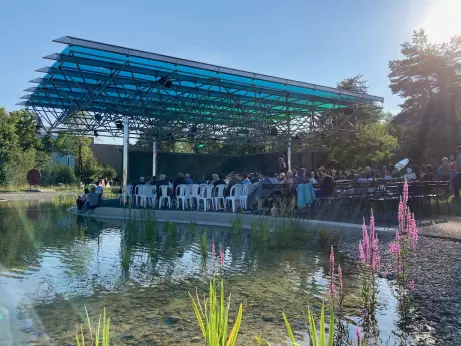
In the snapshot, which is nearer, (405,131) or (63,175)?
A: (405,131)

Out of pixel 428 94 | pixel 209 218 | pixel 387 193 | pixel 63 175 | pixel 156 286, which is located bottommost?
pixel 156 286

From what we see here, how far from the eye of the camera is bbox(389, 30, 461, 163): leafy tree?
68.8ft

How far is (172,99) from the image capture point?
14625 mm

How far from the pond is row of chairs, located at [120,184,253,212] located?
10.00 feet

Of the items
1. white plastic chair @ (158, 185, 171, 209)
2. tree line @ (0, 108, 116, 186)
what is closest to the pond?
white plastic chair @ (158, 185, 171, 209)

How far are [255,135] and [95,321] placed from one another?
54.9 ft

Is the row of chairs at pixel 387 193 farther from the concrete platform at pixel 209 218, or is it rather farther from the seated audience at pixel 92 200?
the seated audience at pixel 92 200

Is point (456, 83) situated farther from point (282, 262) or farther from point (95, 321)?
point (95, 321)

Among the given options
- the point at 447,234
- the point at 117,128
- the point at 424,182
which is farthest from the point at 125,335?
the point at 117,128

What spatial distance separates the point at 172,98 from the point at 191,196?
5174 millimetres

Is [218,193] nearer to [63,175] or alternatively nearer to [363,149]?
[363,149]

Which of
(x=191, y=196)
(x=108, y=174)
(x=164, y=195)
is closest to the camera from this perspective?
(x=191, y=196)

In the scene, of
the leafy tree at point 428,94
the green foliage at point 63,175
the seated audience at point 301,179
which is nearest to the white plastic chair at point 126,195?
the seated audience at point 301,179

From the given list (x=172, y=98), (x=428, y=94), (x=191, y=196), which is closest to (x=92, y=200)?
(x=191, y=196)
